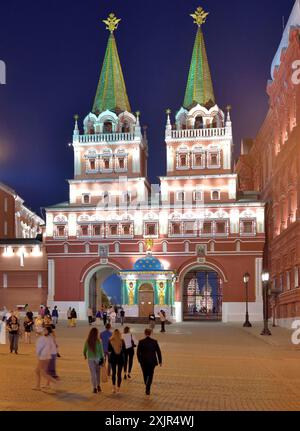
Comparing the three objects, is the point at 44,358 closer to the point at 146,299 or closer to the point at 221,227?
the point at 146,299

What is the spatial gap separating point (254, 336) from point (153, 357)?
2402 centimetres

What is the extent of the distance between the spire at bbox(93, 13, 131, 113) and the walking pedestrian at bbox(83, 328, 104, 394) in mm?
54673

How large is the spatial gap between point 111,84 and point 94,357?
189 ft

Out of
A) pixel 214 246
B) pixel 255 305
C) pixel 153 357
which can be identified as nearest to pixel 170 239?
pixel 214 246

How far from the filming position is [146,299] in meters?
62.5

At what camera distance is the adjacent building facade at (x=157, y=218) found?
6291 cm

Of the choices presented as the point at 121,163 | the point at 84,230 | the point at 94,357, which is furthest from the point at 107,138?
the point at 94,357

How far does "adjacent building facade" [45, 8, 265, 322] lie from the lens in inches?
2477

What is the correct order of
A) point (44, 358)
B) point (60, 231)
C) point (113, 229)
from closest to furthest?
point (44, 358), point (113, 229), point (60, 231)

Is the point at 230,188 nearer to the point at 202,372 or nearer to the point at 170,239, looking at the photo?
the point at 170,239

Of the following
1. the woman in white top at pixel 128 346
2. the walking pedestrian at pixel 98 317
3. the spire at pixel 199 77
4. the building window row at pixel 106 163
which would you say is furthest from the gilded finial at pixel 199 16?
the woman in white top at pixel 128 346

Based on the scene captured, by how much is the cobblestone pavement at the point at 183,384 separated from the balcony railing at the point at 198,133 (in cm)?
4002

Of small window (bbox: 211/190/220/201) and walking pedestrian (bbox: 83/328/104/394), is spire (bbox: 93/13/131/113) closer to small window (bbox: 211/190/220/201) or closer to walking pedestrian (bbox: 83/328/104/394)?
small window (bbox: 211/190/220/201)

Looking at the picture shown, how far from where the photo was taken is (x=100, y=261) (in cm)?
6538
